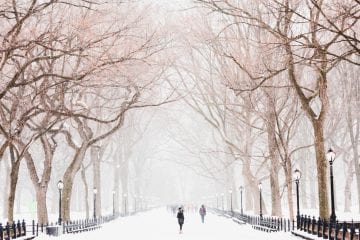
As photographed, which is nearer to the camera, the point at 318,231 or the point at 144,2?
the point at 318,231

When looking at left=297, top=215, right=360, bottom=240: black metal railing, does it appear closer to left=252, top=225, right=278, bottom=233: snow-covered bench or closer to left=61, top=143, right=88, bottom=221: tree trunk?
left=252, top=225, right=278, bottom=233: snow-covered bench

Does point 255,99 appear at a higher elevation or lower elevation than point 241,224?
higher

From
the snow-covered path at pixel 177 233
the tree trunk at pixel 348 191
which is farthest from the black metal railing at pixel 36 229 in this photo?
the tree trunk at pixel 348 191

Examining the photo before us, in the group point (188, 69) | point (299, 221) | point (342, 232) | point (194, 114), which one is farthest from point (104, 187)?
point (342, 232)

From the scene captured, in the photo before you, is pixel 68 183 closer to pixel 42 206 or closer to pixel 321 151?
pixel 42 206

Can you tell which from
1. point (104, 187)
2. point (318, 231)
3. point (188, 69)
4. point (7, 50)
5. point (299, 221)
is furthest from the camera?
point (104, 187)

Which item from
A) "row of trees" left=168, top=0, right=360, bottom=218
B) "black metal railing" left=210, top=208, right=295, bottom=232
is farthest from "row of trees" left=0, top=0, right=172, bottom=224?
"black metal railing" left=210, top=208, right=295, bottom=232

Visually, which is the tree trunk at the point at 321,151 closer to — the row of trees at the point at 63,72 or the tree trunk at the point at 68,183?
the row of trees at the point at 63,72

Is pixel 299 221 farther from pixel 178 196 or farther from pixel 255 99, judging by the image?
pixel 178 196

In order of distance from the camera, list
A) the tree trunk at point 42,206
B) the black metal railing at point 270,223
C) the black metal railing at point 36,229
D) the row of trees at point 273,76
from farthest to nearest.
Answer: the tree trunk at point 42,206, the black metal railing at point 270,223, the row of trees at point 273,76, the black metal railing at point 36,229

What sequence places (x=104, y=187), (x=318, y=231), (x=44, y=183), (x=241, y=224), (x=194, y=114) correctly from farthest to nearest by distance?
(x=104, y=187) < (x=194, y=114) < (x=241, y=224) < (x=44, y=183) < (x=318, y=231)

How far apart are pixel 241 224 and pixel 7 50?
1099 inches

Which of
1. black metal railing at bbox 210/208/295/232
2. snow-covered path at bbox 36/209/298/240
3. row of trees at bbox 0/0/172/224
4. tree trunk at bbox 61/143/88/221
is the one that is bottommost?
snow-covered path at bbox 36/209/298/240

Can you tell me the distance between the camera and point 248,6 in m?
38.3
